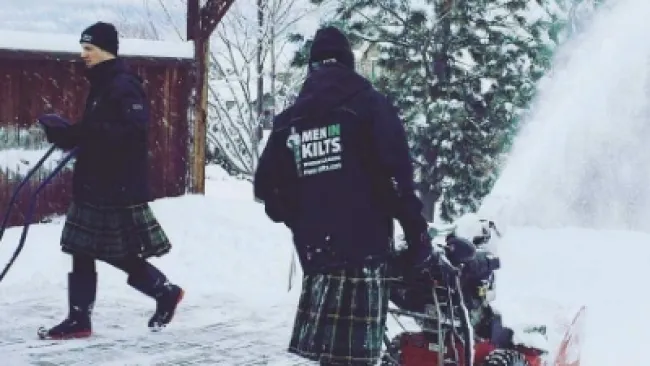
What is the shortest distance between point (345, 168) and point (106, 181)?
2.02 meters

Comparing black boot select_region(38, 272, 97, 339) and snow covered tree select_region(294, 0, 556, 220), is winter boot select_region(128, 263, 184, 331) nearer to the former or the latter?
black boot select_region(38, 272, 97, 339)

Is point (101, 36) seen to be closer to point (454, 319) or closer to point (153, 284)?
point (153, 284)

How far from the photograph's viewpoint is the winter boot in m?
5.38

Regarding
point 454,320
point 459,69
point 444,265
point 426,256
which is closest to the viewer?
point 426,256

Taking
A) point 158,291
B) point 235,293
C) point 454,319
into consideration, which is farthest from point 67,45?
point 454,319

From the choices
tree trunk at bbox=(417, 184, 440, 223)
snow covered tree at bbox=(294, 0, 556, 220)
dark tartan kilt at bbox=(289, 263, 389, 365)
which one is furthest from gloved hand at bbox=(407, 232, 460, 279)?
tree trunk at bbox=(417, 184, 440, 223)

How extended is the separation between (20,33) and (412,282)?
19.0 feet

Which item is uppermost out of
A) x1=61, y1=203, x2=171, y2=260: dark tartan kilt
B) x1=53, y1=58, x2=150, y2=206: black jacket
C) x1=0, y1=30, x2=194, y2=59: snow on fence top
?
x1=0, y1=30, x2=194, y2=59: snow on fence top

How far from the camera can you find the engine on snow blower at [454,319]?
4.09 m

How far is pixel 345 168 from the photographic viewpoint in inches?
137

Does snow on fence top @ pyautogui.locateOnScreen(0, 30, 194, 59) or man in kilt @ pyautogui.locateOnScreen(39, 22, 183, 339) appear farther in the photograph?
snow on fence top @ pyautogui.locateOnScreen(0, 30, 194, 59)

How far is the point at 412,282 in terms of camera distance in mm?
4148

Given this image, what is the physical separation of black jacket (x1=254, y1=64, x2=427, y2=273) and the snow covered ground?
5.49 feet

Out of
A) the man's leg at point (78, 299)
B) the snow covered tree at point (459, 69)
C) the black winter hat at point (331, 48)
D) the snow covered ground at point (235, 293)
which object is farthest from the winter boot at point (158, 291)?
the snow covered tree at point (459, 69)
